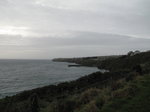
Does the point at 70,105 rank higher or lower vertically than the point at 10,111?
higher

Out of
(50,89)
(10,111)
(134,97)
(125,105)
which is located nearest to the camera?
(125,105)

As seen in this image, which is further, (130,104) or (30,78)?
(30,78)

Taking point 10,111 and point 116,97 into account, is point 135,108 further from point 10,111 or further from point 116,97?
point 10,111

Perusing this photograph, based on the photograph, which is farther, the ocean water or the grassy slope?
the ocean water

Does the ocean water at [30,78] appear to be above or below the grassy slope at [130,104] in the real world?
below

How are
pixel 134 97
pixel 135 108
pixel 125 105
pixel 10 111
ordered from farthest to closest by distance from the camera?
pixel 10 111 < pixel 134 97 < pixel 125 105 < pixel 135 108

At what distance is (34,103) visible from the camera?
8570mm

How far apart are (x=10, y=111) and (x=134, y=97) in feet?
24.1

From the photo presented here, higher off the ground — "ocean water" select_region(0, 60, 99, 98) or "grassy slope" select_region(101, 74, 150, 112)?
"grassy slope" select_region(101, 74, 150, 112)

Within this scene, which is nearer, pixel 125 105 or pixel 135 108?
pixel 135 108

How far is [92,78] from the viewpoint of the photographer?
25.2 meters

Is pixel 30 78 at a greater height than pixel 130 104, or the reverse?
pixel 130 104

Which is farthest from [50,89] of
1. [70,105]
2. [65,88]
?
[70,105]

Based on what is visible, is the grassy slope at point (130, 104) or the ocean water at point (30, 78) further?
the ocean water at point (30, 78)
